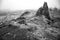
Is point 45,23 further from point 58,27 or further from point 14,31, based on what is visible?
point 14,31

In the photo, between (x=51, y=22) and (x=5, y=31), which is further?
(x=51, y=22)

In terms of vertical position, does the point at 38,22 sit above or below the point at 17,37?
above

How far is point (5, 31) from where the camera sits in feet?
81.5

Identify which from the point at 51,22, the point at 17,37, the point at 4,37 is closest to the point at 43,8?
the point at 51,22

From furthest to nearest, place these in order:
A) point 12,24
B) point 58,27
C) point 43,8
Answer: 1. point 43,8
2. point 58,27
3. point 12,24

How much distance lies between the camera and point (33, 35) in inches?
929

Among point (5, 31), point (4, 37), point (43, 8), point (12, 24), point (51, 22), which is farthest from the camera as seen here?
point (43, 8)

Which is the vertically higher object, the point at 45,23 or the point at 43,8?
the point at 43,8

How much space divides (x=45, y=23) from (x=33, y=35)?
11291 mm

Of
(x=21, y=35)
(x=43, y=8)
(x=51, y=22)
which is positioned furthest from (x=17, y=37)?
(x=43, y=8)

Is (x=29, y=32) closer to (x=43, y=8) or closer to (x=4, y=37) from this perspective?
(x=4, y=37)

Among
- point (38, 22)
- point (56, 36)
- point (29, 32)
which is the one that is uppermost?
point (38, 22)

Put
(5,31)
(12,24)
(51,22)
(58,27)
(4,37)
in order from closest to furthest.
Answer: (4,37) < (5,31) < (12,24) < (58,27) < (51,22)

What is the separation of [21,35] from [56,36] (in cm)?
1303
